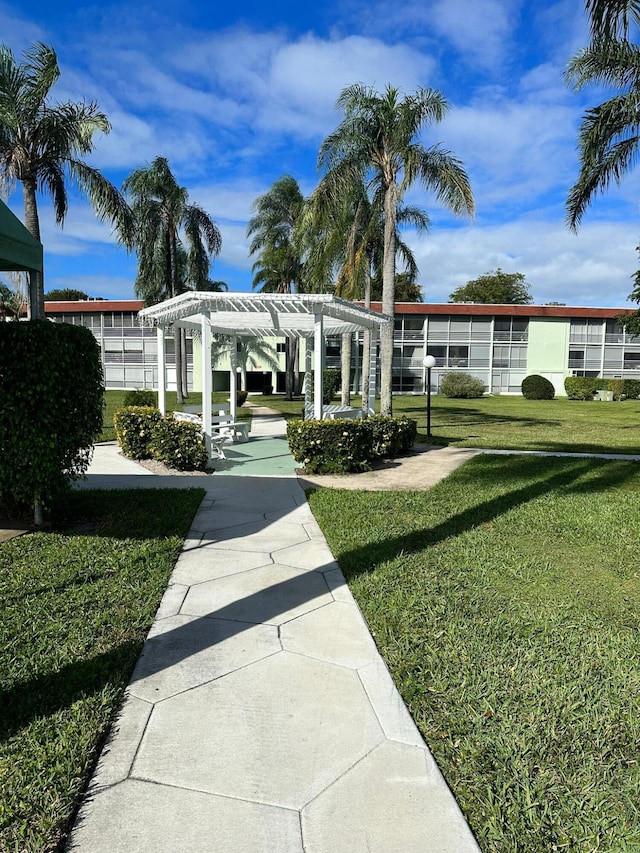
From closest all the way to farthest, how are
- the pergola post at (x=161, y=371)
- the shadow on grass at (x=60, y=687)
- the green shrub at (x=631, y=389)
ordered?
1. the shadow on grass at (x=60, y=687)
2. the pergola post at (x=161, y=371)
3. the green shrub at (x=631, y=389)

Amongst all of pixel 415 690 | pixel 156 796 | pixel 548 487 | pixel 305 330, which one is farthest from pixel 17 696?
pixel 305 330

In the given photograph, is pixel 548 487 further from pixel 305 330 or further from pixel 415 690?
pixel 305 330

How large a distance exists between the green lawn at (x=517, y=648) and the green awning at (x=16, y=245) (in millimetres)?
3531

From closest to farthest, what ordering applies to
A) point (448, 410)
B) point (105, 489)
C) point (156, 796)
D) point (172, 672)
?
point (156, 796), point (172, 672), point (105, 489), point (448, 410)

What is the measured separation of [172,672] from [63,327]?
3.61m

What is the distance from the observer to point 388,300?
1319 cm

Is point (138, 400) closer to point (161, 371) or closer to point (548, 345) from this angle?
point (161, 371)

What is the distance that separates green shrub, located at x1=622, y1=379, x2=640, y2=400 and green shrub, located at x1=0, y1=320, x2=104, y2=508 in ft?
119

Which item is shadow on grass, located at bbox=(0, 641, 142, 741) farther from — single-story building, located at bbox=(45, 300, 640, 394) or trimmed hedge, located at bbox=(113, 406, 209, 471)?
single-story building, located at bbox=(45, 300, 640, 394)

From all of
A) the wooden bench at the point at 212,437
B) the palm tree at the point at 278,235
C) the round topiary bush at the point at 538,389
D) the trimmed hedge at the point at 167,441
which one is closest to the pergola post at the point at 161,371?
the wooden bench at the point at 212,437

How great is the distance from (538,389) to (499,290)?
105 ft

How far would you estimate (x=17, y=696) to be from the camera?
275 centimetres

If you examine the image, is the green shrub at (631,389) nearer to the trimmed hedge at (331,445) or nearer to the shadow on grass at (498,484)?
the shadow on grass at (498,484)

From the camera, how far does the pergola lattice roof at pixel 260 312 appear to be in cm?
917
